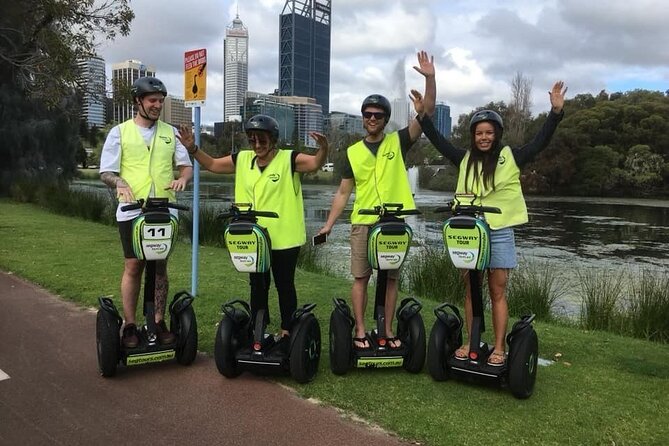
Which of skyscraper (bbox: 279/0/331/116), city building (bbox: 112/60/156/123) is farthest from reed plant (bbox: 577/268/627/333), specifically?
skyscraper (bbox: 279/0/331/116)

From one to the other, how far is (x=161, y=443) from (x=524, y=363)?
222cm

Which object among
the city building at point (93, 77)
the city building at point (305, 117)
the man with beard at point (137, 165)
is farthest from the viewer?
the city building at point (305, 117)

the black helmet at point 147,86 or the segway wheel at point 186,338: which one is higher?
the black helmet at point 147,86

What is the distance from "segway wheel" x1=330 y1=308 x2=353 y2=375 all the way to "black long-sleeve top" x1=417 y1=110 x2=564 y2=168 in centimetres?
137

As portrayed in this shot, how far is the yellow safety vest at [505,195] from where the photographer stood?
3949mm

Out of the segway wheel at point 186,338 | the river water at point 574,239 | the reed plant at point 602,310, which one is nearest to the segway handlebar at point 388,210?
the segway wheel at point 186,338

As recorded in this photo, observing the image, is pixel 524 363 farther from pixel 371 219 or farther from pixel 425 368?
pixel 371 219

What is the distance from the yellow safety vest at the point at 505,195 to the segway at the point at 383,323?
0.49 metres

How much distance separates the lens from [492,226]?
394 centimetres

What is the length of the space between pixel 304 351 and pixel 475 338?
1163 millimetres

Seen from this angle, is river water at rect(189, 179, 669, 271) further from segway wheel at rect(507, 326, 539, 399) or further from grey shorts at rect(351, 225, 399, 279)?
segway wheel at rect(507, 326, 539, 399)

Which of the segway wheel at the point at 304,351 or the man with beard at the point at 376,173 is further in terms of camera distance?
the man with beard at the point at 376,173

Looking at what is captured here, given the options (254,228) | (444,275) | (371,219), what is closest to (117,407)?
(254,228)

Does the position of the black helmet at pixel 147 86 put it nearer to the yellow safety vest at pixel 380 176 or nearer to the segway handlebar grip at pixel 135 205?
the segway handlebar grip at pixel 135 205
